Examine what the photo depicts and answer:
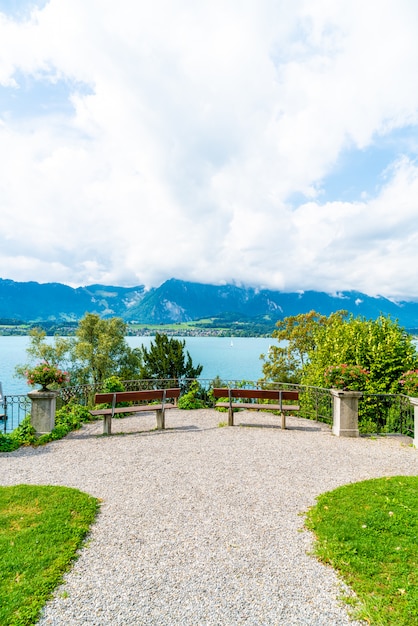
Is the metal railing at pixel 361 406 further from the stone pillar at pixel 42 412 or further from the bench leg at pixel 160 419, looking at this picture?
the bench leg at pixel 160 419

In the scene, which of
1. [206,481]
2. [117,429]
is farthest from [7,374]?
[206,481]

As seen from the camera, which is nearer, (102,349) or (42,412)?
(42,412)

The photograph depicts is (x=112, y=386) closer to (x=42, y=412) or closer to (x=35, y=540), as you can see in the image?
(x=42, y=412)

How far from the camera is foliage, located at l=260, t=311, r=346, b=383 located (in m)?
29.3

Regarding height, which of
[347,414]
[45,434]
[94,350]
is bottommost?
[94,350]

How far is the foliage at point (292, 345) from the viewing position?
29312 millimetres

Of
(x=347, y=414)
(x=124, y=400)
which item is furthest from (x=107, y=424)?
(x=347, y=414)

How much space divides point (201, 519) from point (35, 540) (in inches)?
78.8

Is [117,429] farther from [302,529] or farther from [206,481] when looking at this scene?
[302,529]

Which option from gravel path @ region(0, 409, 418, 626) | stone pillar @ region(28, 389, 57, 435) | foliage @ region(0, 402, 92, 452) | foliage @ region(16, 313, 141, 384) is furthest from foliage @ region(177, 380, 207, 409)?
foliage @ region(16, 313, 141, 384)

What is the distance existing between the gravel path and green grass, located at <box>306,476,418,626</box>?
209 mm

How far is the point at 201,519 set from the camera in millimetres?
4844

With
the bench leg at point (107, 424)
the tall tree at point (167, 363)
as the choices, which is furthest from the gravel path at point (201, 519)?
the tall tree at point (167, 363)

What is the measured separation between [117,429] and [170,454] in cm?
288
